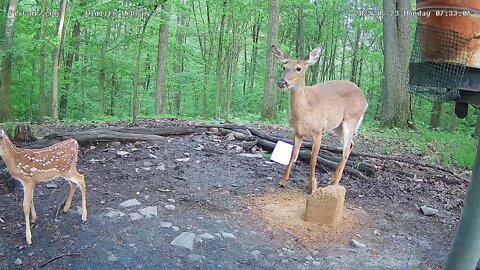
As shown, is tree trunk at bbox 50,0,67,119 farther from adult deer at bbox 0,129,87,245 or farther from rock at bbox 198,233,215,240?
rock at bbox 198,233,215,240

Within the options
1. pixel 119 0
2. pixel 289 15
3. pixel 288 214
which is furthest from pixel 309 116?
pixel 289 15

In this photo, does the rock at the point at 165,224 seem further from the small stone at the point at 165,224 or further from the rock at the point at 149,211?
the rock at the point at 149,211

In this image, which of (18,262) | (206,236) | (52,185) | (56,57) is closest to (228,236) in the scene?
(206,236)

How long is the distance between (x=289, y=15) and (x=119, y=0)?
15.7 meters

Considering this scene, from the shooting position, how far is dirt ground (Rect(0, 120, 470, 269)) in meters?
3.91

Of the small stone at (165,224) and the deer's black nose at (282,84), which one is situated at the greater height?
the deer's black nose at (282,84)

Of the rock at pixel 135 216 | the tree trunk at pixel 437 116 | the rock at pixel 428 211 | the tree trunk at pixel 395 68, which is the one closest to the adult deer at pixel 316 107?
the rock at pixel 428 211

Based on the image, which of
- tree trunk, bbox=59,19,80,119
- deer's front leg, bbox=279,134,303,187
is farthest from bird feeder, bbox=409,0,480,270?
tree trunk, bbox=59,19,80,119

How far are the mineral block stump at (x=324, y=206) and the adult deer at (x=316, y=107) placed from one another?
61 centimetres

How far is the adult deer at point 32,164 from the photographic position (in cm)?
396

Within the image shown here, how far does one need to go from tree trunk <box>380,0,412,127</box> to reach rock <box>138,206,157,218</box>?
7587mm

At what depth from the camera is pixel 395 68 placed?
36.0ft

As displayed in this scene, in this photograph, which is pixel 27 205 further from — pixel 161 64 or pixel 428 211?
pixel 161 64

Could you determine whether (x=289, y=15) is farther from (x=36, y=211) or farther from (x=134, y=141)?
(x=36, y=211)
